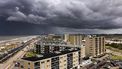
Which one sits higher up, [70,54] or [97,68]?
[70,54]

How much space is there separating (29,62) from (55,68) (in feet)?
26.7

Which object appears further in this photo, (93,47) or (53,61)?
(93,47)

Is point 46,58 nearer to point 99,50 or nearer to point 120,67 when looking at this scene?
point 120,67

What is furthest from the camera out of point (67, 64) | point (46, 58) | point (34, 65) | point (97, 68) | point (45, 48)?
point (45, 48)

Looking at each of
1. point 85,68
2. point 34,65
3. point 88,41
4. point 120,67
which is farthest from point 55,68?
point 88,41

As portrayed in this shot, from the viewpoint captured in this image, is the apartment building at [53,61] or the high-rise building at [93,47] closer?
the apartment building at [53,61]

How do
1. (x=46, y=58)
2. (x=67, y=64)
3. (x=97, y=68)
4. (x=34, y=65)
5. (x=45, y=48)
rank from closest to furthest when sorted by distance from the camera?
(x=34, y=65), (x=46, y=58), (x=67, y=64), (x=97, y=68), (x=45, y=48)

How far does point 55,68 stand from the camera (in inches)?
1794

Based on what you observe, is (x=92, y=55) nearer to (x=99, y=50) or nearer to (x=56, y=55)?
(x=99, y=50)

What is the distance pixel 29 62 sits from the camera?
39.8m

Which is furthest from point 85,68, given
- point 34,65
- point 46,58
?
point 34,65

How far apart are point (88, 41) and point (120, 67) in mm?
29325

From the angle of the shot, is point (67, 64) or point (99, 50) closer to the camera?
point (67, 64)

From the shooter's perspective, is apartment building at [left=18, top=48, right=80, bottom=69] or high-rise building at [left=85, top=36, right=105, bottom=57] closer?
apartment building at [left=18, top=48, right=80, bottom=69]
